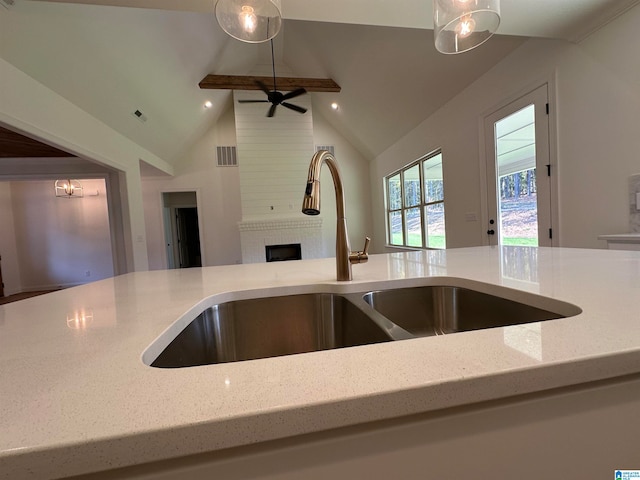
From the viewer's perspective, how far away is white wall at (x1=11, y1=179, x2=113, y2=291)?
609cm

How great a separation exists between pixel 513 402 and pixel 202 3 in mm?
2485

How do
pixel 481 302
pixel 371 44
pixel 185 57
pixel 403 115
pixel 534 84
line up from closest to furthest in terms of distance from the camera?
pixel 481 302, pixel 534 84, pixel 371 44, pixel 185 57, pixel 403 115

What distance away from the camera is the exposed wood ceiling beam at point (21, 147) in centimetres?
296

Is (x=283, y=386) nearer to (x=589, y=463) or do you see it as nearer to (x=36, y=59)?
(x=589, y=463)

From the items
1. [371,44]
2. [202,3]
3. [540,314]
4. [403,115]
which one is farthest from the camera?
[403,115]

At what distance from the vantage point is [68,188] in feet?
19.9

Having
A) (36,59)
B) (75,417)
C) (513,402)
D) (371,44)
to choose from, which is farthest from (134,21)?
(513,402)

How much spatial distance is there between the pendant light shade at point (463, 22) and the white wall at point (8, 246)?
27.0 ft

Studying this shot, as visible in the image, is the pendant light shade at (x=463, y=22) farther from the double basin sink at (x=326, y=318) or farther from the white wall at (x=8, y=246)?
the white wall at (x=8, y=246)

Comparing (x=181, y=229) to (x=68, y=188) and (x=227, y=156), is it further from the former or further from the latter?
(x=227, y=156)

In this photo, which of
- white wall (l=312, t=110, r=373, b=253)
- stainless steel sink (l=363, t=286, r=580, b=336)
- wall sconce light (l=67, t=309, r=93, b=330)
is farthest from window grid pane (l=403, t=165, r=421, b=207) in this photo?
wall sconce light (l=67, t=309, r=93, b=330)

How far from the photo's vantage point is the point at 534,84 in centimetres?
249

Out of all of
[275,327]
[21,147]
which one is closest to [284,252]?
[21,147]

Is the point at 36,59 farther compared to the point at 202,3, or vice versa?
the point at 36,59
